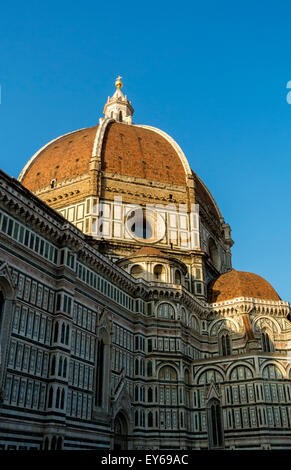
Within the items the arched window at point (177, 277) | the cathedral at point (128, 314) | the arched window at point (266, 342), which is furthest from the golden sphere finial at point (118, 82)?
the arched window at point (266, 342)

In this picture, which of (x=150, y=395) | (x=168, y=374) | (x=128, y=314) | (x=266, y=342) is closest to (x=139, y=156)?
(x=128, y=314)

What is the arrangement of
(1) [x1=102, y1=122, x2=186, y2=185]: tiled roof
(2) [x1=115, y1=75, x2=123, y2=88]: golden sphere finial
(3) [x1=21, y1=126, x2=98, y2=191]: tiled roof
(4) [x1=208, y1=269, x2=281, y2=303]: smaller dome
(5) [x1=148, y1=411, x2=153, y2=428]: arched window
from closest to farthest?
1. (5) [x1=148, y1=411, x2=153, y2=428]: arched window
2. (4) [x1=208, y1=269, x2=281, y2=303]: smaller dome
3. (1) [x1=102, y1=122, x2=186, y2=185]: tiled roof
4. (3) [x1=21, y1=126, x2=98, y2=191]: tiled roof
5. (2) [x1=115, y1=75, x2=123, y2=88]: golden sphere finial

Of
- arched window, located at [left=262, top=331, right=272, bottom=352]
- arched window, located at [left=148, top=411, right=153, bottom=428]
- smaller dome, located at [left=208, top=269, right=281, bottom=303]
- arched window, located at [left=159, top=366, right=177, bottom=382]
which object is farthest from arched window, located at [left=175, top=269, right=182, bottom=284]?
arched window, located at [left=148, top=411, right=153, bottom=428]

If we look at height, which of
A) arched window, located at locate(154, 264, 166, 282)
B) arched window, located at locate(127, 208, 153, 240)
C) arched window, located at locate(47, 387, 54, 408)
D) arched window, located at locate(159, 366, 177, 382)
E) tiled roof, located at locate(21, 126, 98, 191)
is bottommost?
arched window, located at locate(47, 387, 54, 408)

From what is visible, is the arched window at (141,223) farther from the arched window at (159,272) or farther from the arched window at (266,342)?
the arched window at (266,342)

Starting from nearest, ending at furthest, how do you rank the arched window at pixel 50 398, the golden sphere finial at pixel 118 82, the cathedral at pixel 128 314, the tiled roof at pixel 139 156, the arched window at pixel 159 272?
the arched window at pixel 50 398, the cathedral at pixel 128 314, the arched window at pixel 159 272, the tiled roof at pixel 139 156, the golden sphere finial at pixel 118 82

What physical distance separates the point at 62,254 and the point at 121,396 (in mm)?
12815

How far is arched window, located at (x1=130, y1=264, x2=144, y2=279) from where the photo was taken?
47.1 m

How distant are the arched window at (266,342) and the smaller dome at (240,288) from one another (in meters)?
4.37

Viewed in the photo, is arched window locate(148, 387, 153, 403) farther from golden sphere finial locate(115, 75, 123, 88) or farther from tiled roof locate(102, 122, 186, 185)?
golden sphere finial locate(115, 75, 123, 88)

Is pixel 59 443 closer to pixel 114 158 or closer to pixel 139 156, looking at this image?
pixel 114 158

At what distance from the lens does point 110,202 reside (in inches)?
2190

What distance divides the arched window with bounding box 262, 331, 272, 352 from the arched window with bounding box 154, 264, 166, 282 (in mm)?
12357

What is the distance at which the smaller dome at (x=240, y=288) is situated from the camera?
172 feet
